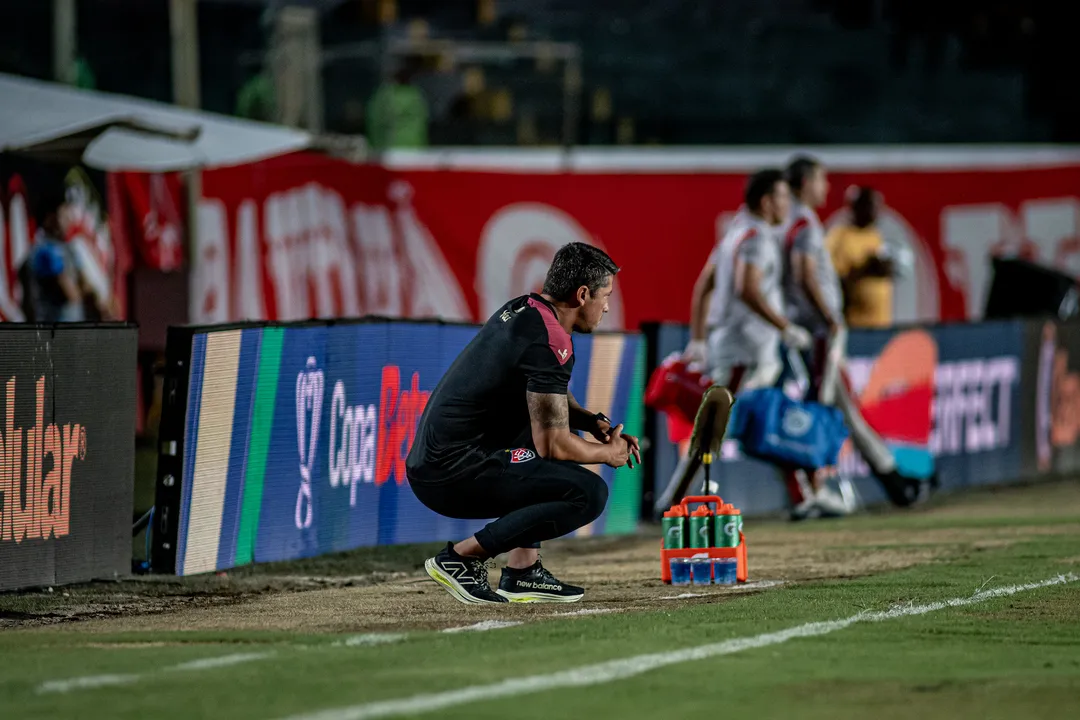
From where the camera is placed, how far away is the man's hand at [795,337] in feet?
41.0

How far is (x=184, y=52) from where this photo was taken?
1759 centimetres

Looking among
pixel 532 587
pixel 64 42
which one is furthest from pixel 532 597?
pixel 64 42

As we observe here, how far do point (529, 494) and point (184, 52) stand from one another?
35.6ft

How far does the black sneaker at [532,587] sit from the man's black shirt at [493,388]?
0.54 m

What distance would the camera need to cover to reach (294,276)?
57.2ft

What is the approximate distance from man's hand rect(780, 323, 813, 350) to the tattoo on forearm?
5.07 metres

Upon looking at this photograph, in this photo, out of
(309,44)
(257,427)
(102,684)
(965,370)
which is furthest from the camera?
(309,44)

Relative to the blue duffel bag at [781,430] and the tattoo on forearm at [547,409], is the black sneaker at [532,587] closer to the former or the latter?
the tattoo on forearm at [547,409]

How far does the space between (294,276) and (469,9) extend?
7.83 m

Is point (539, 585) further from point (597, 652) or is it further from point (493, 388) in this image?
point (597, 652)

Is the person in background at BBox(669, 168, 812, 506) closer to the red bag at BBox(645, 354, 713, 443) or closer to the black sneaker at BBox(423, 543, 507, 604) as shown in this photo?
the red bag at BBox(645, 354, 713, 443)

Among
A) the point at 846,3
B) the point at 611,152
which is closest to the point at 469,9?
the point at 611,152

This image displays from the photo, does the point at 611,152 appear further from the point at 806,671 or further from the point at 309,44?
the point at 806,671

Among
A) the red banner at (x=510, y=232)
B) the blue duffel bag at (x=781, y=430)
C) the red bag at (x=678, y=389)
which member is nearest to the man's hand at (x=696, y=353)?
the red bag at (x=678, y=389)
